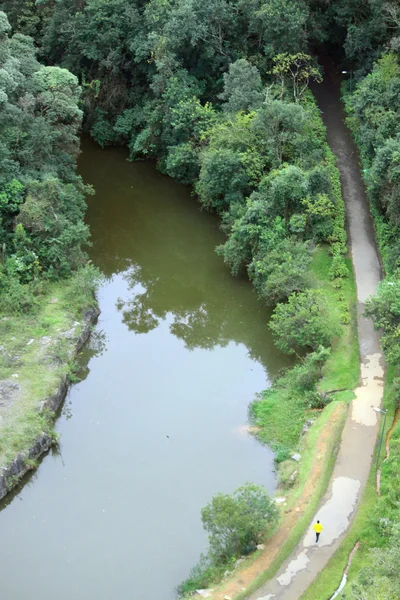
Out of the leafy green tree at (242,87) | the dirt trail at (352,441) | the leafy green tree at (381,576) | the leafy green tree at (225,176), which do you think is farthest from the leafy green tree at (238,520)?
the leafy green tree at (242,87)

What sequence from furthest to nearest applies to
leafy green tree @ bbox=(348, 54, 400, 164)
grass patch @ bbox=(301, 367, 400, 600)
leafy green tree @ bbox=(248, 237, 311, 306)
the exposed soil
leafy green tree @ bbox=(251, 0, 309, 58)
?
leafy green tree @ bbox=(251, 0, 309, 58)
leafy green tree @ bbox=(348, 54, 400, 164)
leafy green tree @ bbox=(248, 237, 311, 306)
the exposed soil
grass patch @ bbox=(301, 367, 400, 600)

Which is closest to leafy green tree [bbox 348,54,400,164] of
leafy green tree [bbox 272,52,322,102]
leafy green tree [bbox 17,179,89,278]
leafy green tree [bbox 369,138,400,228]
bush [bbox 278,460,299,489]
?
leafy green tree [bbox 369,138,400,228]

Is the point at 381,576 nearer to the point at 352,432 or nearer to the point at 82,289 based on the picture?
the point at 352,432

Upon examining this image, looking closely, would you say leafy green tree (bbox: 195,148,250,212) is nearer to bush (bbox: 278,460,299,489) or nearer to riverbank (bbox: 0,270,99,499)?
riverbank (bbox: 0,270,99,499)

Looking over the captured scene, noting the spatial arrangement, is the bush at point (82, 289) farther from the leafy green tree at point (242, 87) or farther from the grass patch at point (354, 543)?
the grass patch at point (354, 543)

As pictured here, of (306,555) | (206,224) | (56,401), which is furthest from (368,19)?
(306,555)

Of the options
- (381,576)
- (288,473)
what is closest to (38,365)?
(288,473)
